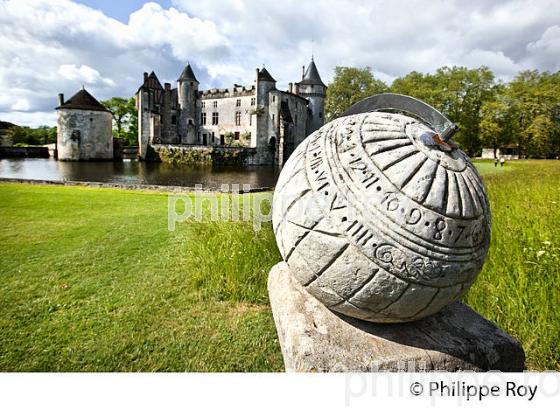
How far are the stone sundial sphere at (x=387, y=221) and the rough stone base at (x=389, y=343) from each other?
0.21 m

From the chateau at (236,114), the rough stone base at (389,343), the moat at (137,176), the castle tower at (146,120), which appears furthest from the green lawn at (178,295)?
the castle tower at (146,120)

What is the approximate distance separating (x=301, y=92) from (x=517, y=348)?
52866mm

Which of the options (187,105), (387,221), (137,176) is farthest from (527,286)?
(187,105)

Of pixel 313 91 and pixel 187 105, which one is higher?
pixel 313 91

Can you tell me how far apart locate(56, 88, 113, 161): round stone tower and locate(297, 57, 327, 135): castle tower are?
27.8m

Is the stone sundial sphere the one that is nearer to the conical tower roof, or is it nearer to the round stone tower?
the round stone tower

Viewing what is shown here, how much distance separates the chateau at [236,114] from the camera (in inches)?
1825

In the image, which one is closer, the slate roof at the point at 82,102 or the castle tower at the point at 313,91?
the slate roof at the point at 82,102

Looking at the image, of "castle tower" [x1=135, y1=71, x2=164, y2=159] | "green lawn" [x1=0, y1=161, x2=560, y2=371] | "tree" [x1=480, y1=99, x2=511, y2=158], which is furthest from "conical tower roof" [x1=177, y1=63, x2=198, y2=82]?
"green lawn" [x1=0, y1=161, x2=560, y2=371]

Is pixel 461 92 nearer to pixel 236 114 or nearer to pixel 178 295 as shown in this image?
pixel 236 114

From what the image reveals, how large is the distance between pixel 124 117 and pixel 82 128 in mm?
20834

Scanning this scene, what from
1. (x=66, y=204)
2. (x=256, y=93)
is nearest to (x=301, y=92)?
(x=256, y=93)

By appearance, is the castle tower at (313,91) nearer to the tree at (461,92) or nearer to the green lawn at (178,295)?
the tree at (461,92)

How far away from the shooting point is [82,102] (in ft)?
145
